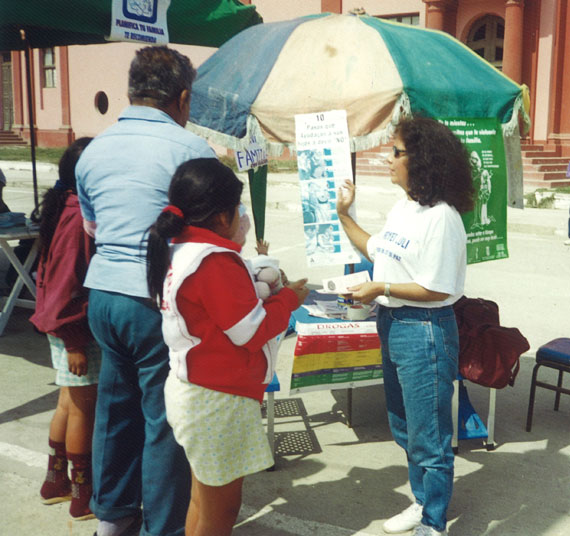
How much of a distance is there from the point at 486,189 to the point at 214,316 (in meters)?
2.59

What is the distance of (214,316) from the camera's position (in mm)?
2297

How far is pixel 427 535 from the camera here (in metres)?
2.87

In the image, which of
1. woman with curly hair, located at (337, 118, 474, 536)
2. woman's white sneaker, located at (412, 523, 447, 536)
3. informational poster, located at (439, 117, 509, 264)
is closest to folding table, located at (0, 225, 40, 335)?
informational poster, located at (439, 117, 509, 264)

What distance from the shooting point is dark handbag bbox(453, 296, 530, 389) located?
12.1 feet

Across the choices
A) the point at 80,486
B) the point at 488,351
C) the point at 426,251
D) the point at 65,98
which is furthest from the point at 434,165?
the point at 65,98

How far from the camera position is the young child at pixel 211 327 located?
230cm

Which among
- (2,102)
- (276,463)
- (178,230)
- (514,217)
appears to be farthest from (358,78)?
(2,102)

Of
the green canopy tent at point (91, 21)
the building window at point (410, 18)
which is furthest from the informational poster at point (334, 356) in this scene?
the building window at point (410, 18)

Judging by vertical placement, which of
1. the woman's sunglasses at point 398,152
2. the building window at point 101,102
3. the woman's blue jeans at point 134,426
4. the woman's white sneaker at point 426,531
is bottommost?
the woman's white sneaker at point 426,531

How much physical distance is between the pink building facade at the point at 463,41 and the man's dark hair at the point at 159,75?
405 inches

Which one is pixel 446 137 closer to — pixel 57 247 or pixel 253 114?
pixel 253 114

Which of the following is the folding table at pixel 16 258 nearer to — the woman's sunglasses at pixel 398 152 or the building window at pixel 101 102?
the woman's sunglasses at pixel 398 152

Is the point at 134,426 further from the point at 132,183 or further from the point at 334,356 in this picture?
the point at 334,356

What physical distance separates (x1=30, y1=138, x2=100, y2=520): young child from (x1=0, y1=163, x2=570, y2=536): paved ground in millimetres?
180
